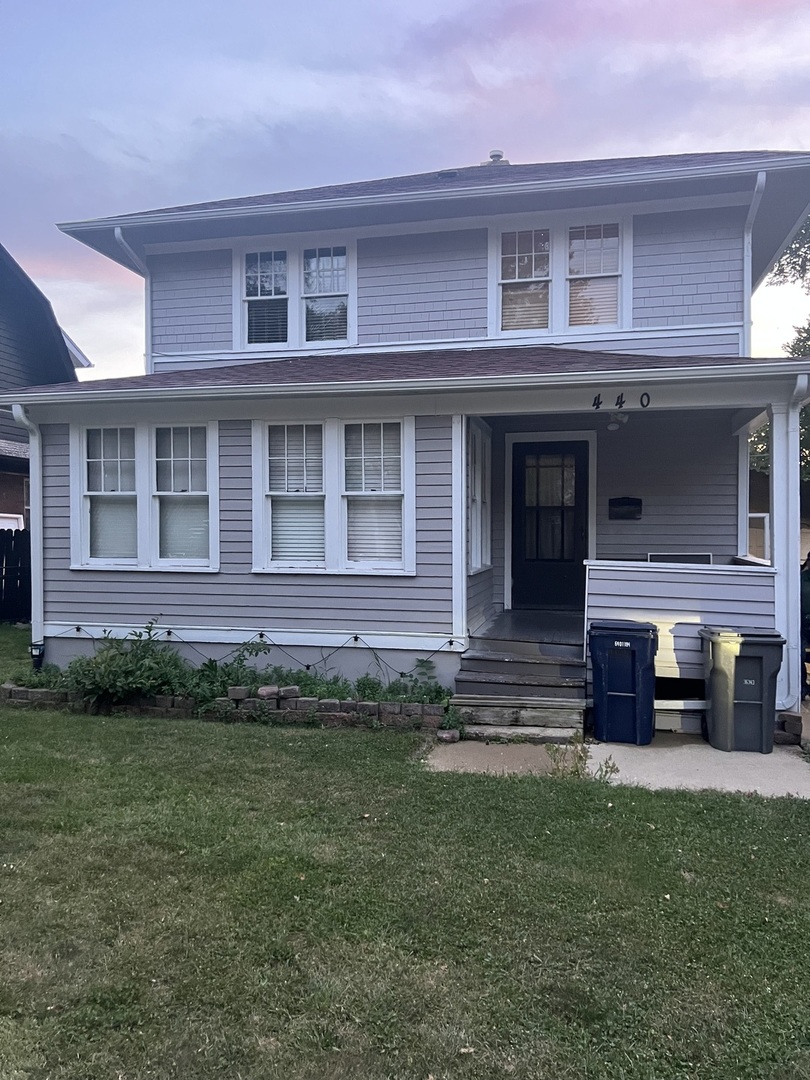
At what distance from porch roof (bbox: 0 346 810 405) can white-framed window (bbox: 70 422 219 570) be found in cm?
50

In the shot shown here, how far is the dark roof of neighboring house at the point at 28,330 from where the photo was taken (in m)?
16.8

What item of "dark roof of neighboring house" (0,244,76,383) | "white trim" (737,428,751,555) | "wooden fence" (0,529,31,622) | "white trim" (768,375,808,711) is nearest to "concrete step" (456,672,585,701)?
"white trim" (768,375,808,711)

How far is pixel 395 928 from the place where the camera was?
3158 millimetres

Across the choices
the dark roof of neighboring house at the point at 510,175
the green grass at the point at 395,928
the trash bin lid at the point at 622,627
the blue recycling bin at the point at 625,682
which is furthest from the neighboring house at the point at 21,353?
the blue recycling bin at the point at 625,682

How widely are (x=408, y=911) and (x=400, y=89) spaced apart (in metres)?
16.4

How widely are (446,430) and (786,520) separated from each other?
3.19m

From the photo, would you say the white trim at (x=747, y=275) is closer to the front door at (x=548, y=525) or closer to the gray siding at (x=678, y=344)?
the gray siding at (x=678, y=344)

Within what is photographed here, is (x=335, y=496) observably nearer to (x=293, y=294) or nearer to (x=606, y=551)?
(x=293, y=294)

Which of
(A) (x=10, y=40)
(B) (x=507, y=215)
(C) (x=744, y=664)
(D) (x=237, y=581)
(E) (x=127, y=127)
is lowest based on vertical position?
(C) (x=744, y=664)

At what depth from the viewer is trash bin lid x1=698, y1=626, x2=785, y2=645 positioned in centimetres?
593

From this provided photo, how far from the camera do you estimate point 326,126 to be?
1712 centimetres

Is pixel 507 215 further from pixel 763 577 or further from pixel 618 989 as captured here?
pixel 618 989

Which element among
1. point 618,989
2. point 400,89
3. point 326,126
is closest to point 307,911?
point 618,989

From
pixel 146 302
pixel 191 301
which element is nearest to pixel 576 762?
pixel 191 301
